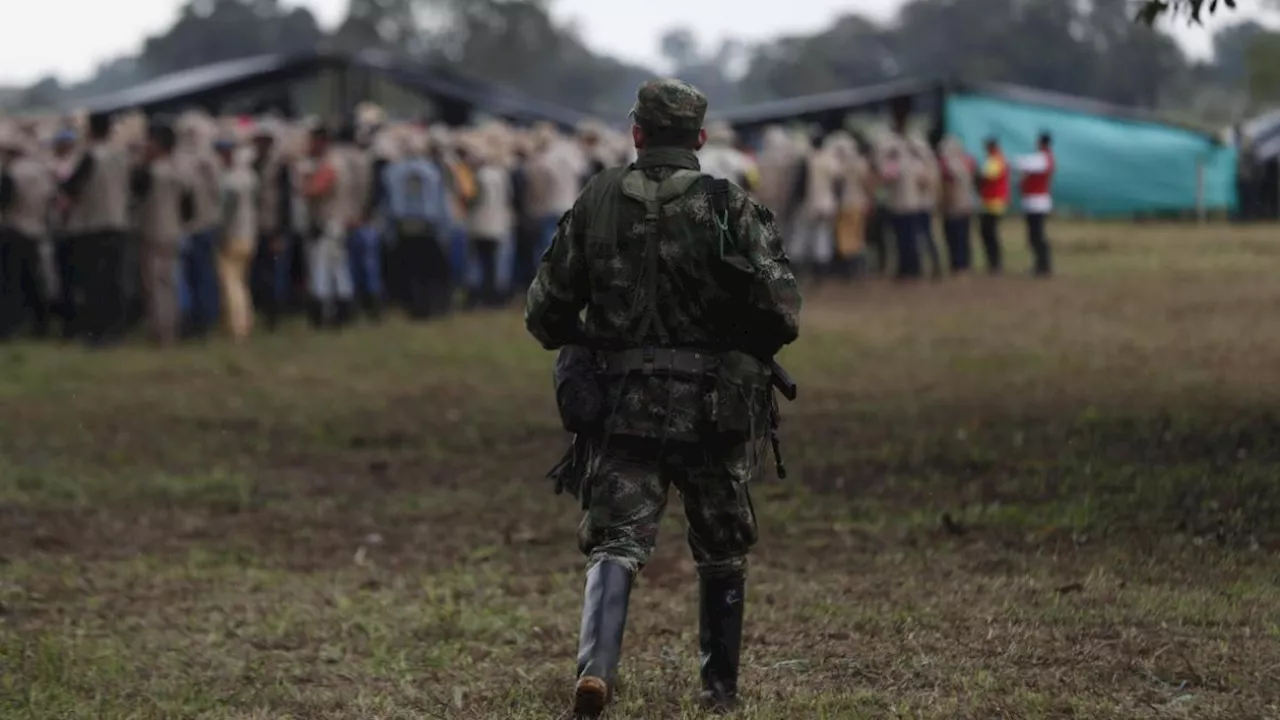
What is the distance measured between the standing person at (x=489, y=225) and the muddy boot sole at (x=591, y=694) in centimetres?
1547

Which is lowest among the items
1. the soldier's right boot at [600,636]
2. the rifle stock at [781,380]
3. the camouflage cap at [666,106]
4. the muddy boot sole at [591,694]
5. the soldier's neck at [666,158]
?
the muddy boot sole at [591,694]

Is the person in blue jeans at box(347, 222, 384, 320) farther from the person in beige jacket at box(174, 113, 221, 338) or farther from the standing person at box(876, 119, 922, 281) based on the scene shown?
the standing person at box(876, 119, 922, 281)

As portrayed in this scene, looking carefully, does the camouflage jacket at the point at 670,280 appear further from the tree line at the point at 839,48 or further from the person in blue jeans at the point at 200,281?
the tree line at the point at 839,48

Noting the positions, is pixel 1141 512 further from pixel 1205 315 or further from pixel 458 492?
pixel 1205 315

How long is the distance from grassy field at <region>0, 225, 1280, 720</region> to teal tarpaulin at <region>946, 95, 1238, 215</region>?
62.5 ft

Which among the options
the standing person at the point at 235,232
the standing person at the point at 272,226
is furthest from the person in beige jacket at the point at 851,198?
the standing person at the point at 235,232

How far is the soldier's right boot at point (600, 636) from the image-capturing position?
5465 millimetres

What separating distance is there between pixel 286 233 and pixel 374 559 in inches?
421

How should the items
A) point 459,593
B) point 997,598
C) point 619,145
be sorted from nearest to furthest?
1. point 997,598
2. point 459,593
3. point 619,145

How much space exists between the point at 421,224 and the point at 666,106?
14468 millimetres

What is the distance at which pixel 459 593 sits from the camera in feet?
27.1

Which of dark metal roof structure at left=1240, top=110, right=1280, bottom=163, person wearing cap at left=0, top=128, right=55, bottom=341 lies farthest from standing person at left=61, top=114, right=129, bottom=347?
dark metal roof structure at left=1240, top=110, right=1280, bottom=163

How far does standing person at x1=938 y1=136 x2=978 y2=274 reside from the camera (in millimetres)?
26703

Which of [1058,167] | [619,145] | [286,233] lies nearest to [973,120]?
[1058,167]
